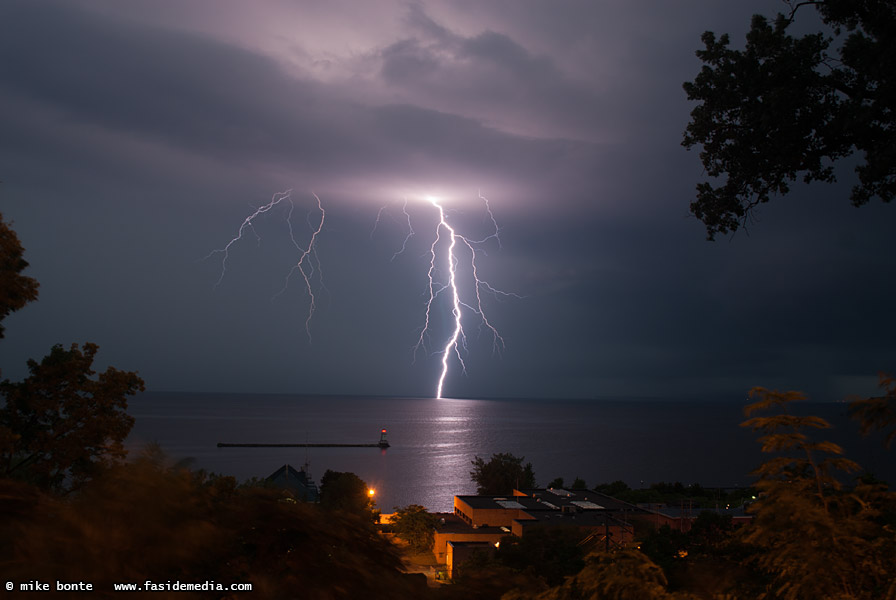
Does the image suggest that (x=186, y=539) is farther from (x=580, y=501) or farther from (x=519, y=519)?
(x=580, y=501)

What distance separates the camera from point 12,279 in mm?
10539

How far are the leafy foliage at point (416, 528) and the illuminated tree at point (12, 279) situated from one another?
2419 cm

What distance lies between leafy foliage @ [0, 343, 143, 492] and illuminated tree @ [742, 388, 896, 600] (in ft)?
35.5

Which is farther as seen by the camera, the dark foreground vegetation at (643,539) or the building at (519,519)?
the building at (519,519)

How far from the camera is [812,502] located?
4402 millimetres

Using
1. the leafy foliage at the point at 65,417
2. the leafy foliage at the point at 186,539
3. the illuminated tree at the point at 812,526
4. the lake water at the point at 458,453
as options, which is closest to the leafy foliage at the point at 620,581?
the illuminated tree at the point at 812,526

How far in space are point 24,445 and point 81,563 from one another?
1148 centimetres

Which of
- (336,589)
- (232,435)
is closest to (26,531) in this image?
(336,589)

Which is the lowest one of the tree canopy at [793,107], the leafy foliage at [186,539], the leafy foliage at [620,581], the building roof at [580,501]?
the building roof at [580,501]

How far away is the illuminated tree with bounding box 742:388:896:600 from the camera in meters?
4.12

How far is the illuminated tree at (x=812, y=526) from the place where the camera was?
4117mm

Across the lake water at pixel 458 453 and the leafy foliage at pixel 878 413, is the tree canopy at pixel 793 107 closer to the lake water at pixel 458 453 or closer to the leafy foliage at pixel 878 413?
the leafy foliage at pixel 878 413

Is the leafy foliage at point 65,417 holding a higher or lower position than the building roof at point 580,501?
higher

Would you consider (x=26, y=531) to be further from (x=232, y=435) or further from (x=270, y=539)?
(x=232, y=435)
